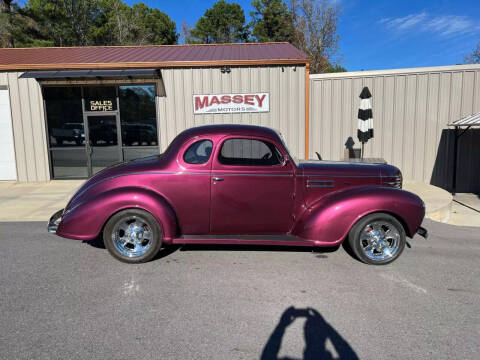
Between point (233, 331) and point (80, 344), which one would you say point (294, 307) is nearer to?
point (233, 331)

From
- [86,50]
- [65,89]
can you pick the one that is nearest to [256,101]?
[65,89]

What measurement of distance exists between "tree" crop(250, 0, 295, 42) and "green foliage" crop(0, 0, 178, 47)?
36.6 ft

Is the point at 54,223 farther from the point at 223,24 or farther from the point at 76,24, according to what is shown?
the point at 223,24

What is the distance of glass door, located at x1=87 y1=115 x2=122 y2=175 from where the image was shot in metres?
10.8

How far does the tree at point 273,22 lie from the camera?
1293 inches

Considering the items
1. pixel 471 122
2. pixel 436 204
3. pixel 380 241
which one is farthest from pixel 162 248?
pixel 471 122

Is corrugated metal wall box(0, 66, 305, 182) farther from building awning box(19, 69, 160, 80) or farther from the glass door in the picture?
the glass door

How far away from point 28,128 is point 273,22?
29754mm

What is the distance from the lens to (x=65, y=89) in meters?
10.5

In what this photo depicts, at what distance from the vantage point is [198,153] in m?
4.28

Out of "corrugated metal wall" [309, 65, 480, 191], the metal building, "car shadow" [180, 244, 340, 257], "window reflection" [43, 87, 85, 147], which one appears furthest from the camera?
"window reflection" [43, 87, 85, 147]

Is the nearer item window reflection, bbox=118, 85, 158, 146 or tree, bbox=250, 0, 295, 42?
window reflection, bbox=118, 85, 158, 146

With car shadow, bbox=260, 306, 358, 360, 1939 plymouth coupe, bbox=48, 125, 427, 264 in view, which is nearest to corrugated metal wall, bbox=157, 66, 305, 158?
1939 plymouth coupe, bbox=48, 125, 427, 264

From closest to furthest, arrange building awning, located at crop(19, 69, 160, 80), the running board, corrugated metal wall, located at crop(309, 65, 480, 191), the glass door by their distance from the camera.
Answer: the running board
building awning, located at crop(19, 69, 160, 80)
corrugated metal wall, located at crop(309, 65, 480, 191)
the glass door
